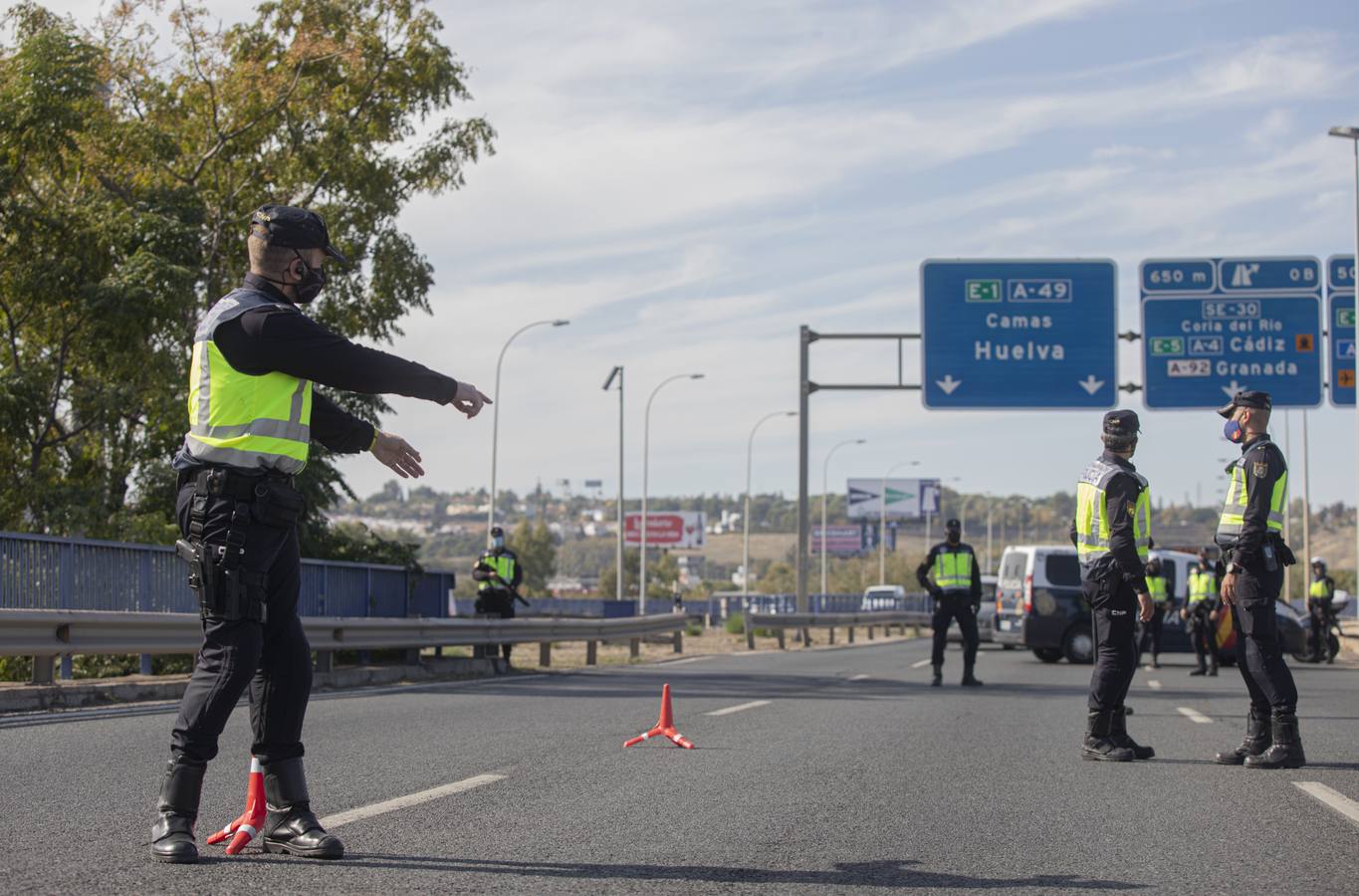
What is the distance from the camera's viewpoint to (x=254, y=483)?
4.68 m

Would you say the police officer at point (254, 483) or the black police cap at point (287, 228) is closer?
the police officer at point (254, 483)

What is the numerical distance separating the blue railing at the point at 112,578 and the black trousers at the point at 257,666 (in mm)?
7179

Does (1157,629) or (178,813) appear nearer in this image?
(178,813)

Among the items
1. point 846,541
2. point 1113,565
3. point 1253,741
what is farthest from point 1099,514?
point 846,541

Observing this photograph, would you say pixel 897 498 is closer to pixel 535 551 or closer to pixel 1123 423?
pixel 535 551

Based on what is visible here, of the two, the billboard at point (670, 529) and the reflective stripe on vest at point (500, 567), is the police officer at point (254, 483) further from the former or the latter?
the billboard at point (670, 529)

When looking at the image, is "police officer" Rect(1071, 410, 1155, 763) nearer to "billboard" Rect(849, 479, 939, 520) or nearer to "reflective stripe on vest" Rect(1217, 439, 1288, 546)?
"reflective stripe on vest" Rect(1217, 439, 1288, 546)

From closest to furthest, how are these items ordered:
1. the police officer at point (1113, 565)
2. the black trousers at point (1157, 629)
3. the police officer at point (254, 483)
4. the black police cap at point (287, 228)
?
1. the police officer at point (254, 483)
2. the black police cap at point (287, 228)
3. the police officer at point (1113, 565)
4. the black trousers at point (1157, 629)

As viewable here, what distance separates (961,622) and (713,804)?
403 inches

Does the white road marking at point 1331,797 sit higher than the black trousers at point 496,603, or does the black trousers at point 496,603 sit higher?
the black trousers at point 496,603

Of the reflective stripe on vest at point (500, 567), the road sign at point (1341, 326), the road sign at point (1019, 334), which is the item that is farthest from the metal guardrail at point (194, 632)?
the road sign at point (1341, 326)

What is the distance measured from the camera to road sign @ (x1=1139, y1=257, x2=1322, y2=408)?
26.5m

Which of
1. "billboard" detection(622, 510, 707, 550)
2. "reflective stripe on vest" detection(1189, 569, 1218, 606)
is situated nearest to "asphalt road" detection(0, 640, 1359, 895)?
"reflective stripe on vest" detection(1189, 569, 1218, 606)

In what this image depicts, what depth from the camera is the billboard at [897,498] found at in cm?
13200
